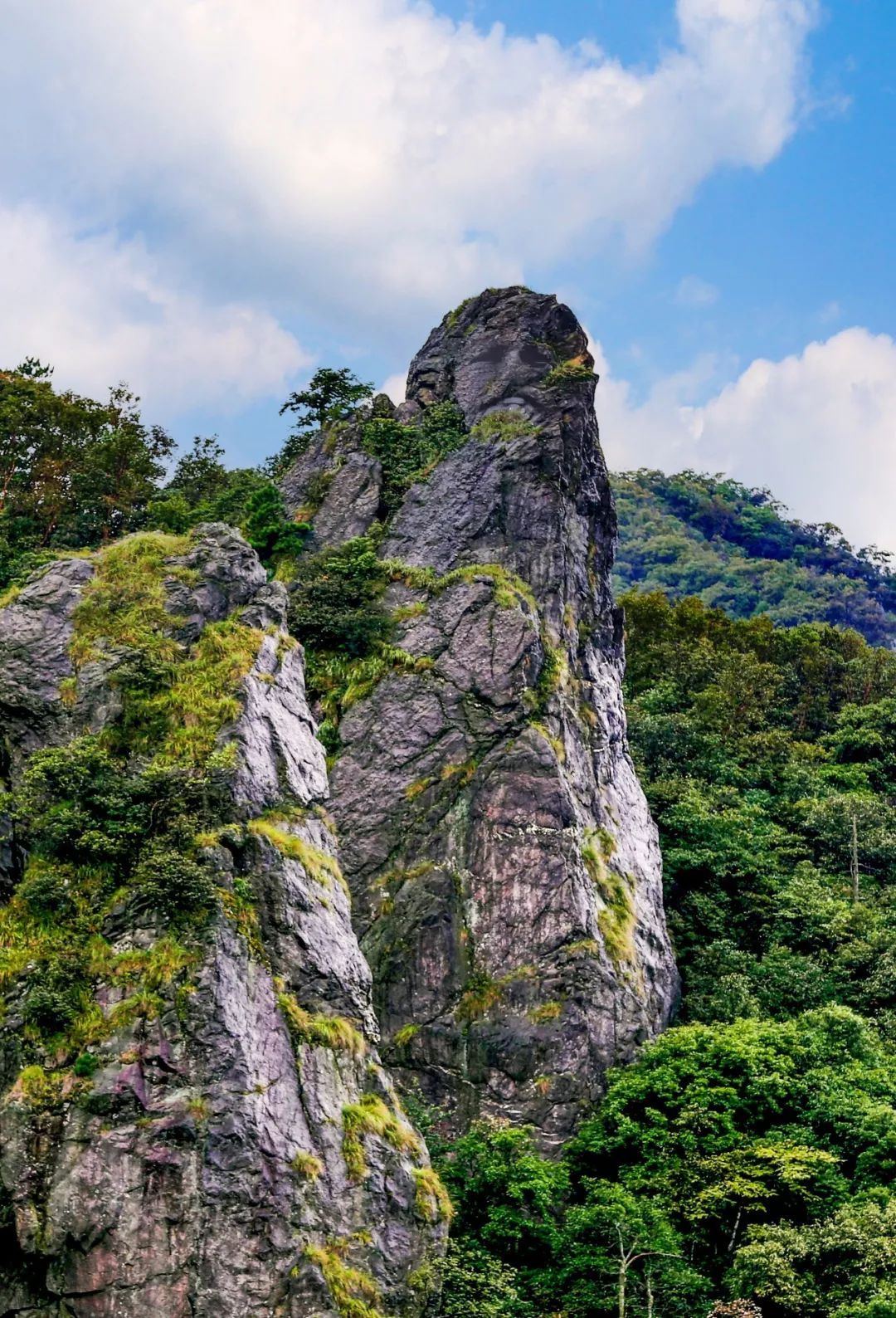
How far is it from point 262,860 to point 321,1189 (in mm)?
6068

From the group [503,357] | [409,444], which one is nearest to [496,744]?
[409,444]

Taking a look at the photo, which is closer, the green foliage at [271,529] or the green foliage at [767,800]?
the green foliage at [767,800]

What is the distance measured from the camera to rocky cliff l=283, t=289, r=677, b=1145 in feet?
101

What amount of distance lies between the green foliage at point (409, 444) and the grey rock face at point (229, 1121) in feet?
46.1

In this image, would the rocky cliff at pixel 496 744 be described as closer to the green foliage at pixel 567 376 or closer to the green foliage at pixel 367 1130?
the green foliage at pixel 567 376

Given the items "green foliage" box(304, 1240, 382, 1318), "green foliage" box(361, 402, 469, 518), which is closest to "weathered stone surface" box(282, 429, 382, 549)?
"green foliage" box(361, 402, 469, 518)

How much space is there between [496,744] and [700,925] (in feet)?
35.1

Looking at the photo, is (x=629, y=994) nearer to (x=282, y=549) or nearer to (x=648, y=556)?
(x=282, y=549)

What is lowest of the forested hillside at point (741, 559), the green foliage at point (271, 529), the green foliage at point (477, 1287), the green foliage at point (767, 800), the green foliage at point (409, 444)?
the green foliage at point (477, 1287)

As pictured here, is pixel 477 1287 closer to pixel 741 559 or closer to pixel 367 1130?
pixel 367 1130

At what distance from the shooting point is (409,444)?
41.4 m

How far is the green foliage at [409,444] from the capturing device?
4041 centimetres

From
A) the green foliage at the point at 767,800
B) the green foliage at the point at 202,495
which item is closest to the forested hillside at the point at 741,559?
the green foliage at the point at 767,800

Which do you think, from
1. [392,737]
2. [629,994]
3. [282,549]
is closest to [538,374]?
[282,549]
